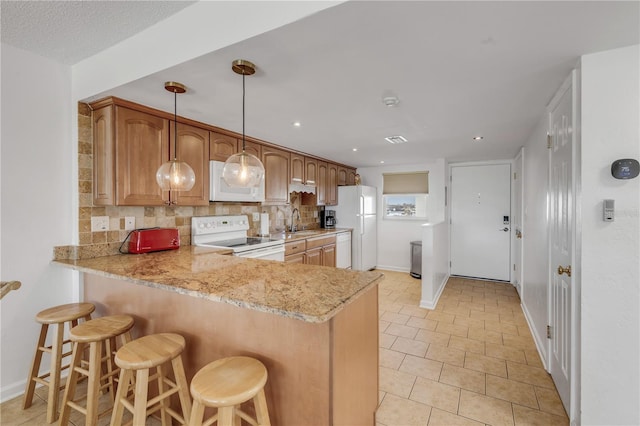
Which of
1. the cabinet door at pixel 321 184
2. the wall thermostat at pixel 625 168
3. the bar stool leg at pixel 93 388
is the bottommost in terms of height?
the bar stool leg at pixel 93 388

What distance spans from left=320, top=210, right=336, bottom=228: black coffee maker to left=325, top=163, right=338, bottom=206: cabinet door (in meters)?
0.19

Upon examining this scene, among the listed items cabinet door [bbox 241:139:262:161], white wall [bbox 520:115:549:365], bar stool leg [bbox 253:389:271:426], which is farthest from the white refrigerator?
bar stool leg [bbox 253:389:271:426]

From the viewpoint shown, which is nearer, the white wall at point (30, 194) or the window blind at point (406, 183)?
the white wall at point (30, 194)

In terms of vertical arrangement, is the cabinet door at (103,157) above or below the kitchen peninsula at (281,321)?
above

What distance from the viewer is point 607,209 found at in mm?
1451

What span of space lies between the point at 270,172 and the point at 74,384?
2739 mm

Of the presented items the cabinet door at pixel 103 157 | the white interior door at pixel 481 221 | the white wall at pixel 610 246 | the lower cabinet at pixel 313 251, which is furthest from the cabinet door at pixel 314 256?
the white wall at pixel 610 246

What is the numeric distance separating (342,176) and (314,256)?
2.04 metres

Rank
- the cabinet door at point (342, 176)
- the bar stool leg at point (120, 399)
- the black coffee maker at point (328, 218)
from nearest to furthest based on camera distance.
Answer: the bar stool leg at point (120, 399), the black coffee maker at point (328, 218), the cabinet door at point (342, 176)

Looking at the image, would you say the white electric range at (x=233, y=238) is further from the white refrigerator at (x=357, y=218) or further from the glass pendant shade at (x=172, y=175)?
the white refrigerator at (x=357, y=218)

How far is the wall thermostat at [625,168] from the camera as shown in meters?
1.40

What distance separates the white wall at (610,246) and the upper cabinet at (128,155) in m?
2.95

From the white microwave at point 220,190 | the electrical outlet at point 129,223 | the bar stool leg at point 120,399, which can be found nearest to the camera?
the bar stool leg at point 120,399

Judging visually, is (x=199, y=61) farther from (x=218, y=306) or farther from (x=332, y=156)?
(x=332, y=156)
